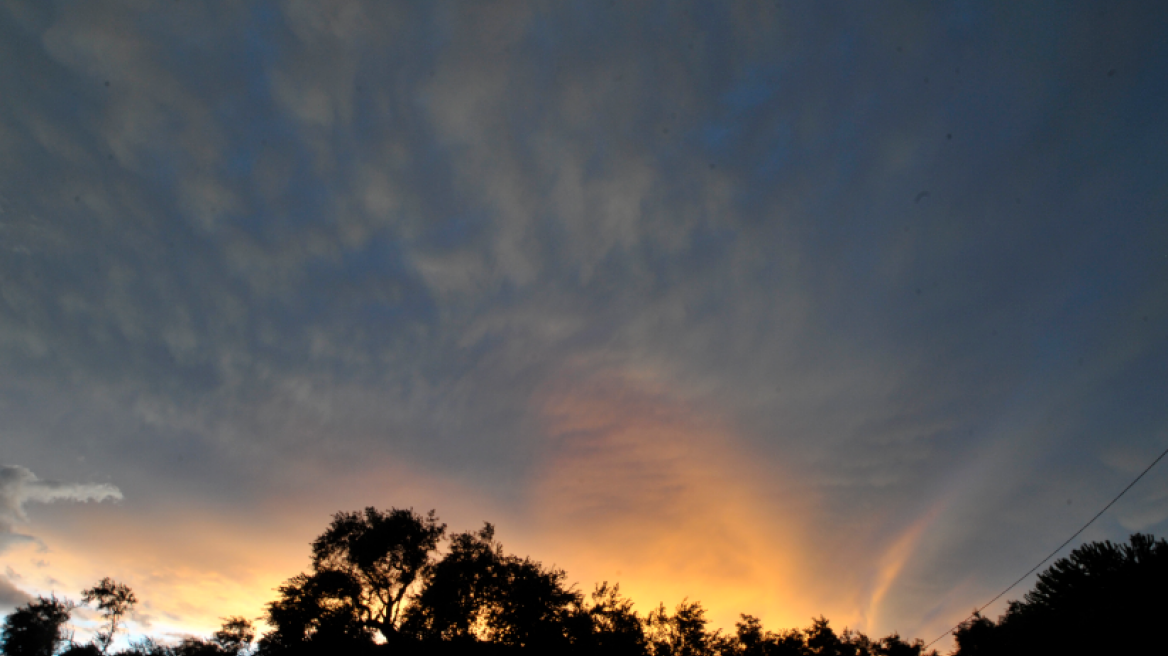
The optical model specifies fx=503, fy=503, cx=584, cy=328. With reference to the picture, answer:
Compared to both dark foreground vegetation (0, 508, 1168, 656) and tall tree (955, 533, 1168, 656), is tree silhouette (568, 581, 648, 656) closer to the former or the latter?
dark foreground vegetation (0, 508, 1168, 656)

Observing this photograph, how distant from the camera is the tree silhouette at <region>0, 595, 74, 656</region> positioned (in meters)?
73.5

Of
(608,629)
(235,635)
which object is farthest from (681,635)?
(235,635)

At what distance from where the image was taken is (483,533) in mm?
48719

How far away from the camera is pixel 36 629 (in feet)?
245

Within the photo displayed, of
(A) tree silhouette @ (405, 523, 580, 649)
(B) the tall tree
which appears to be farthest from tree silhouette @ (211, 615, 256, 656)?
(B) the tall tree

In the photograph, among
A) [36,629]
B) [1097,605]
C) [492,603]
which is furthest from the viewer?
[36,629]

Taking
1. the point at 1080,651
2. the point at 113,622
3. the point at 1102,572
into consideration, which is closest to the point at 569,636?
the point at 1080,651

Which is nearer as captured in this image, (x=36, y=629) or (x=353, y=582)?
(x=353, y=582)

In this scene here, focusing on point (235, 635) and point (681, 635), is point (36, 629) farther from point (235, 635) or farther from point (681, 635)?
point (681, 635)

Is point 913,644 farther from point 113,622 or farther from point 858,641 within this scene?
point 113,622

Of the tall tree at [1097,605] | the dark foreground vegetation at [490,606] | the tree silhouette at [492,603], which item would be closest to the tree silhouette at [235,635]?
the dark foreground vegetation at [490,606]

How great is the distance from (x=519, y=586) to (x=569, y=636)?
20.8 feet

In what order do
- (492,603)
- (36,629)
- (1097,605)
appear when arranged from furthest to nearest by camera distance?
(36,629) → (492,603) → (1097,605)

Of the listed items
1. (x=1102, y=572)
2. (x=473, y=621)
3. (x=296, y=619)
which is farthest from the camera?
A: (x=473, y=621)
